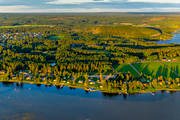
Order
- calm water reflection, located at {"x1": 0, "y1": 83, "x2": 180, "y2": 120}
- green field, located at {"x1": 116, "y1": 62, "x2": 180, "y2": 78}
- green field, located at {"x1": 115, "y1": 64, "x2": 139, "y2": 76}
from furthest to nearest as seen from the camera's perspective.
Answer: green field, located at {"x1": 115, "y1": 64, "x2": 139, "y2": 76}
green field, located at {"x1": 116, "y1": 62, "x2": 180, "y2": 78}
calm water reflection, located at {"x1": 0, "y1": 83, "x2": 180, "y2": 120}

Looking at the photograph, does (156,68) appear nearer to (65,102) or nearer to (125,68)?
(125,68)

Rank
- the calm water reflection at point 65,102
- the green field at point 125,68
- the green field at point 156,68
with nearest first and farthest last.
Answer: the calm water reflection at point 65,102 → the green field at point 156,68 → the green field at point 125,68

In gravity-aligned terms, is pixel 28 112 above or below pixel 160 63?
below

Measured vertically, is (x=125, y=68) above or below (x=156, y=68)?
below

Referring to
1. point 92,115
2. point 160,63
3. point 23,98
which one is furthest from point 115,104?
point 160,63

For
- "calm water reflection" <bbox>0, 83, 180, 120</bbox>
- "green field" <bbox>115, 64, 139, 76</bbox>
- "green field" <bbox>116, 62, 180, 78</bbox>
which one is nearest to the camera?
"calm water reflection" <bbox>0, 83, 180, 120</bbox>

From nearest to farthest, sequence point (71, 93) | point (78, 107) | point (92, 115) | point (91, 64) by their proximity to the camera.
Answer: point (92, 115), point (78, 107), point (71, 93), point (91, 64)

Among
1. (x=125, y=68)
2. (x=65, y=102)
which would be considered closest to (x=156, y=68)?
(x=125, y=68)

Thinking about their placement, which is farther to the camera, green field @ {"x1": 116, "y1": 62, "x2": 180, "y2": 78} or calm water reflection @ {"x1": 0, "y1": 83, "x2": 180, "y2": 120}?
green field @ {"x1": 116, "y1": 62, "x2": 180, "y2": 78}

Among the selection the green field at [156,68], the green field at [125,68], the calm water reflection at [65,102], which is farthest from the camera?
the green field at [125,68]

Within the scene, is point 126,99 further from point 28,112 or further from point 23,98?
point 23,98

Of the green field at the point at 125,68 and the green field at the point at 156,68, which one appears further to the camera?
the green field at the point at 125,68
